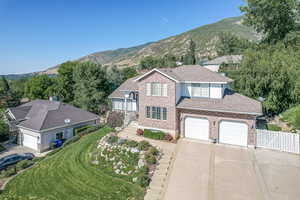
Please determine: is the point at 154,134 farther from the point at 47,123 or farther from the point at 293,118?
the point at 47,123

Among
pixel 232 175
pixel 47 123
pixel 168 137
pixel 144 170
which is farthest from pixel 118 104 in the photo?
pixel 232 175

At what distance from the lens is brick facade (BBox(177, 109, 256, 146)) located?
15.4 meters

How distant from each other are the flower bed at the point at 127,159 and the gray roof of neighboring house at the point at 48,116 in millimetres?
11875

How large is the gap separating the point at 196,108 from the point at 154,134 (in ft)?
16.9

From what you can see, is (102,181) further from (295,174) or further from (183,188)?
(295,174)

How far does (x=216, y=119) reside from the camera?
1656cm

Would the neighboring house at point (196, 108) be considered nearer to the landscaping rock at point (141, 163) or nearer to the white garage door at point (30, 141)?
the landscaping rock at point (141, 163)

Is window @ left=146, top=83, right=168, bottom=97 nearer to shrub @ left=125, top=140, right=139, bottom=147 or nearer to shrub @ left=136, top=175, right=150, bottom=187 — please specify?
shrub @ left=125, top=140, right=139, bottom=147

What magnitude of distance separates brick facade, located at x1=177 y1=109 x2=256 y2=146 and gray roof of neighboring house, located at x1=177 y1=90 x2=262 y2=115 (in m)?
0.54

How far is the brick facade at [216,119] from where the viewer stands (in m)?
15.4

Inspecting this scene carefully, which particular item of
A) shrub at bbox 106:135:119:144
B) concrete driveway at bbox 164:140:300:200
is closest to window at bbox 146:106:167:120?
concrete driveway at bbox 164:140:300:200

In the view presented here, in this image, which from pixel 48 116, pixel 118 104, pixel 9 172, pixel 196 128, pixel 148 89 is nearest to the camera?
pixel 9 172

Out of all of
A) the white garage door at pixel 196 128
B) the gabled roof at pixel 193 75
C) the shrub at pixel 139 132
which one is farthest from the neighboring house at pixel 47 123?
the white garage door at pixel 196 128

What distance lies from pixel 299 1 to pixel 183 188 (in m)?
38.9
